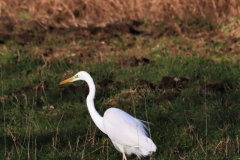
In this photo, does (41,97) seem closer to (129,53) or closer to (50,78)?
(50,78)

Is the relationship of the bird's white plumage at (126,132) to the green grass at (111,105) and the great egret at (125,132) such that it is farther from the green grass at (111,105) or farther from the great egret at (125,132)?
the green grass at (111,105)

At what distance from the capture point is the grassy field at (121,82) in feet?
21.6

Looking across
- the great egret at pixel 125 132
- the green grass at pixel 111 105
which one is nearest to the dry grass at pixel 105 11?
the green grass at pixel 111 105

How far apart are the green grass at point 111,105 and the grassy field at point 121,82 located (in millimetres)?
13

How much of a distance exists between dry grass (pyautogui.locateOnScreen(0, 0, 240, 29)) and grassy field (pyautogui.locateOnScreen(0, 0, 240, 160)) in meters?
0.03

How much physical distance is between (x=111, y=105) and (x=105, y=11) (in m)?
4.74

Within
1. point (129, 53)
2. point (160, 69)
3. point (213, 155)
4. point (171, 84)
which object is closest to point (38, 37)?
point (129, 53)

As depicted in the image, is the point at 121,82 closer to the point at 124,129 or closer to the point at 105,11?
the point at 124,129

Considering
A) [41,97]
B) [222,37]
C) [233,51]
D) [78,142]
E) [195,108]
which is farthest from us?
[222,37]

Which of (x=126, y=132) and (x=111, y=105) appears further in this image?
(x=111, y=105)

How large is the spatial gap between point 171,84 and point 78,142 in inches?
88.5

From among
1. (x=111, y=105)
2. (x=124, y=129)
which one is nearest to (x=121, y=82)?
(x=111, y=105)

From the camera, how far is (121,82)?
8.81 metres

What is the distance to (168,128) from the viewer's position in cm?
698
